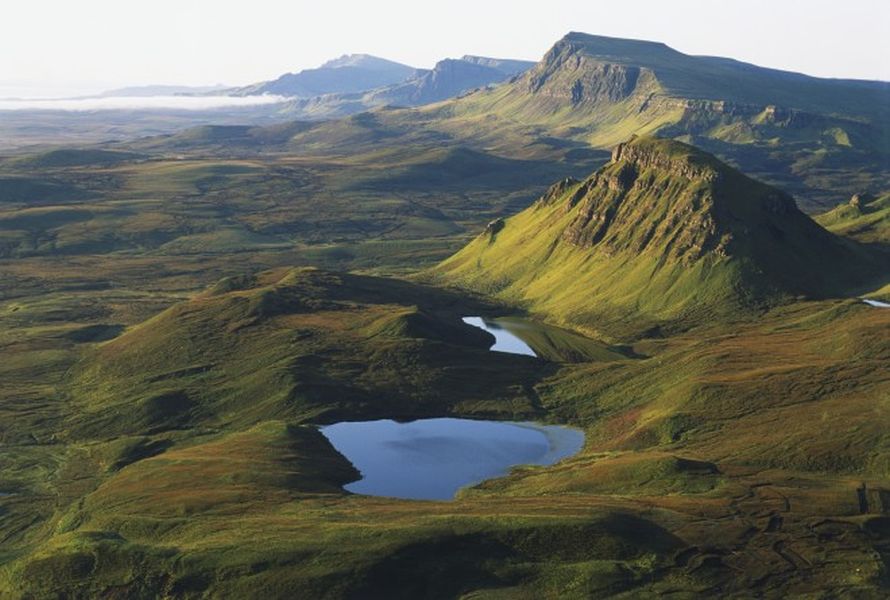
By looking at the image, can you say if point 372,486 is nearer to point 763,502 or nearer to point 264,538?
point 264,538

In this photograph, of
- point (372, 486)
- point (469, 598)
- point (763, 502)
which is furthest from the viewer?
point (372, 486)

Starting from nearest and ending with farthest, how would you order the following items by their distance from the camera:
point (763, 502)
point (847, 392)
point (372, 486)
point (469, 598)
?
point (469, 598) → point (763, 502) → point (372, 486) → point (847, 392)

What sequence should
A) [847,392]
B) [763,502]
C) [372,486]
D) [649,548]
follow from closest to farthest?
1. [649,548]
2. [763,502]
3. [372,486]
4. [847,392]

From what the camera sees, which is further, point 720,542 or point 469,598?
point 720,542

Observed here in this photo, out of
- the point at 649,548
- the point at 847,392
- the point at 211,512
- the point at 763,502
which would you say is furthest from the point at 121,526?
the point at 847,392

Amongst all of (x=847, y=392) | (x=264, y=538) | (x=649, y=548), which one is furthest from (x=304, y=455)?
(x=847, y=392)

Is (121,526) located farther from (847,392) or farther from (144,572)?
(847,392)

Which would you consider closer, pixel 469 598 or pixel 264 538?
pixel 469 598

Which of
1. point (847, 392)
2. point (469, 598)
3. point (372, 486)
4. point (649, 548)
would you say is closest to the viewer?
point (469, 598)

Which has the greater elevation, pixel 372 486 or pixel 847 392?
pixel 847 392
